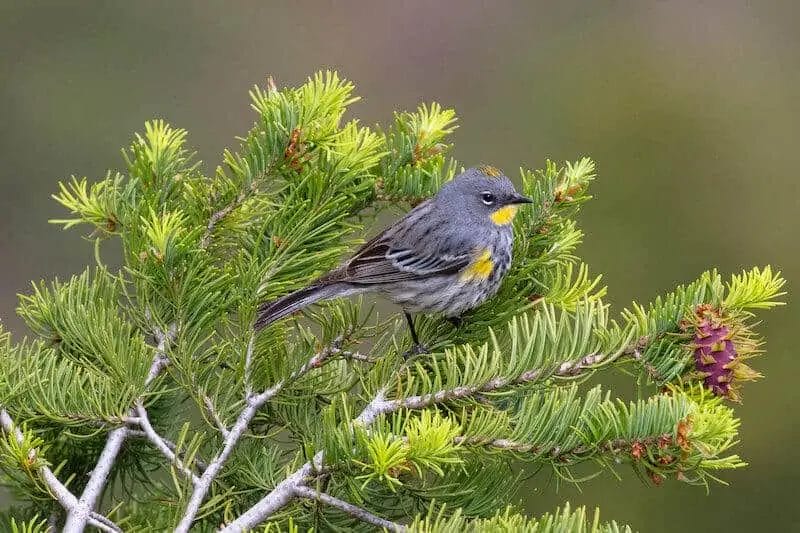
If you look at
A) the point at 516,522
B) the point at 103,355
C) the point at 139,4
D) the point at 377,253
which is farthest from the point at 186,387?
the point at 139,4

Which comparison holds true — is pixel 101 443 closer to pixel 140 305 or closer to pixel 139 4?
pixel 140 305

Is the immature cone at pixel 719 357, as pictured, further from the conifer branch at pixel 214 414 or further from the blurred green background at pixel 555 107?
the blurred green background at pixel 555 107

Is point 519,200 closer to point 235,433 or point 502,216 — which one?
point 502,216

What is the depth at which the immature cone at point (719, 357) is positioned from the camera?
5.80ft

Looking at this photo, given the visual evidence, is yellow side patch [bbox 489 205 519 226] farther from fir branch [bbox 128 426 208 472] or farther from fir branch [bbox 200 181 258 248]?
fir branch [bbox 128 426 208 472]

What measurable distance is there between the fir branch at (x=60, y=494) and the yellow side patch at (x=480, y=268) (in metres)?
1.34

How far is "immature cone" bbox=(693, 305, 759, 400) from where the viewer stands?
1767 mm

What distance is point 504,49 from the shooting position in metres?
8.66

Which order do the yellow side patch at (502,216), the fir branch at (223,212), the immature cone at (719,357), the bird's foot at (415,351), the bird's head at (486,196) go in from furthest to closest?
the yellow side patch at (502,216)
the bird's head at (486,196)
the fir branch at (223,212)
the bird's foot at (415,351)
the immature cone at (719,357)

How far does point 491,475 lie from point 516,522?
291 millimetres

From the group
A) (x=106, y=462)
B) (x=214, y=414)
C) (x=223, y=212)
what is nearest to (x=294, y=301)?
(x=223, y=212)

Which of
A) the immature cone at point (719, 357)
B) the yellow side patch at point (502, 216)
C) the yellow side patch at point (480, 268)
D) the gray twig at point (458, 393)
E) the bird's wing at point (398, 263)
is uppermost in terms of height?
the yellow side patch at point (502, 216)

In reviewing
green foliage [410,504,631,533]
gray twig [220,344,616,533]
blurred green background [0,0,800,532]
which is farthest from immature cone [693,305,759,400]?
blurred green background [0,0,800,532]

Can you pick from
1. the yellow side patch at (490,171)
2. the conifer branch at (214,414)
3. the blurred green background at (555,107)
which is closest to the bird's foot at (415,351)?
the conifer branch at (214,414)
